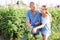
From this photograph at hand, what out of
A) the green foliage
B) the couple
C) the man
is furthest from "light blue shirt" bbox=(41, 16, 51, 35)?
the green foliage

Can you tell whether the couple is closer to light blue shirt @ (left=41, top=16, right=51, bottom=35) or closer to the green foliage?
light blue shirt @ (left=41, top=16, right=51, bottom=35)

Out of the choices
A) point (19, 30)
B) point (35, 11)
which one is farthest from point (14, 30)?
point (35, 11)

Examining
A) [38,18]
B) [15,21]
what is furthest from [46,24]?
[15,21]

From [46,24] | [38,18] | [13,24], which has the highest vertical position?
[38,18]

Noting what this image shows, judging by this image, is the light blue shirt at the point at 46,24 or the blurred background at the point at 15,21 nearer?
the light blue shirt at the point at 46,24

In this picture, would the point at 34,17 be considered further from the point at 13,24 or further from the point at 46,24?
the point at 13,24

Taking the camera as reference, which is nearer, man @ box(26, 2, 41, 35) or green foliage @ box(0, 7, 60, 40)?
man @ box(26, 2, 41, 35)

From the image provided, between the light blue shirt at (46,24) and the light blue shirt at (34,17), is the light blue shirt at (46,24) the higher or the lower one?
the lower one

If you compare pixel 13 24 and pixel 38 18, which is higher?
pixel 38 18

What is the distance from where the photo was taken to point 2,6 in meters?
7.97

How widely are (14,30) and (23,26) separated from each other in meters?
0.25

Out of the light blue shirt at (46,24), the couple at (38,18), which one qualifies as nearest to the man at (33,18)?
the couple at (38,18)

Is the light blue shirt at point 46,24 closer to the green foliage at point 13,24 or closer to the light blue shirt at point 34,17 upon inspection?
the light blue shirt at point 34,17

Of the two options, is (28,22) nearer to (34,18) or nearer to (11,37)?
(34,18)
